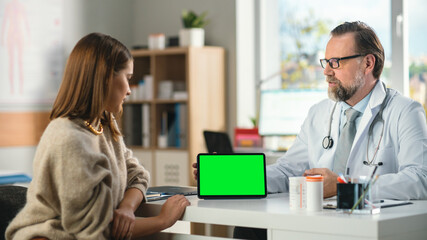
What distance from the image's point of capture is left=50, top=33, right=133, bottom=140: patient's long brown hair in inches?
73.3

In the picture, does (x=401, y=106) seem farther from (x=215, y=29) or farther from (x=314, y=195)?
(x=215, y=29)

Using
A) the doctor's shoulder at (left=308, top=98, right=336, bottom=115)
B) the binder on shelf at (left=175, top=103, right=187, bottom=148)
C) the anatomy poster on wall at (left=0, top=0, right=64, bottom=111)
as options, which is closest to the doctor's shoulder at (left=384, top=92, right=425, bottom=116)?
the doctor's shoulder at (left=308, top=98, right=336, bottom=115)

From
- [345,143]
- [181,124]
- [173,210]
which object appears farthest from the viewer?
[181,124]

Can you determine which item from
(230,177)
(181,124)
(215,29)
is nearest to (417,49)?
(215,29)

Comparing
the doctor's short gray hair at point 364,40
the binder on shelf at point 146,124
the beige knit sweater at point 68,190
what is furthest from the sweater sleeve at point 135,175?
the binder on shelf at point 146,124

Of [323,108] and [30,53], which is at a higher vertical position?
[30,53]

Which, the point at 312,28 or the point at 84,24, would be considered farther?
the point at 84,24

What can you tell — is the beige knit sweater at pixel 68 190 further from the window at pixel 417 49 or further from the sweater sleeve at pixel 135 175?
the window at pixel 417 49

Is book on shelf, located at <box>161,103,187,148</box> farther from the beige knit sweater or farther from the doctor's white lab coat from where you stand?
the beige knit sweater

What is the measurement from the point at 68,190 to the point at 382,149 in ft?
4.07

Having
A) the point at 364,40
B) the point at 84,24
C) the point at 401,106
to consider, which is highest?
the point at 84,24

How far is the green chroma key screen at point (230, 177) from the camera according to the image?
2.13 metres

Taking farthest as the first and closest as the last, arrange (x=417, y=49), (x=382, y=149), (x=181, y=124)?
(x=181, y=124)
(x=417, y=49)
(x=382, y=149)

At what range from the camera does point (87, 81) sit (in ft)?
6.12
